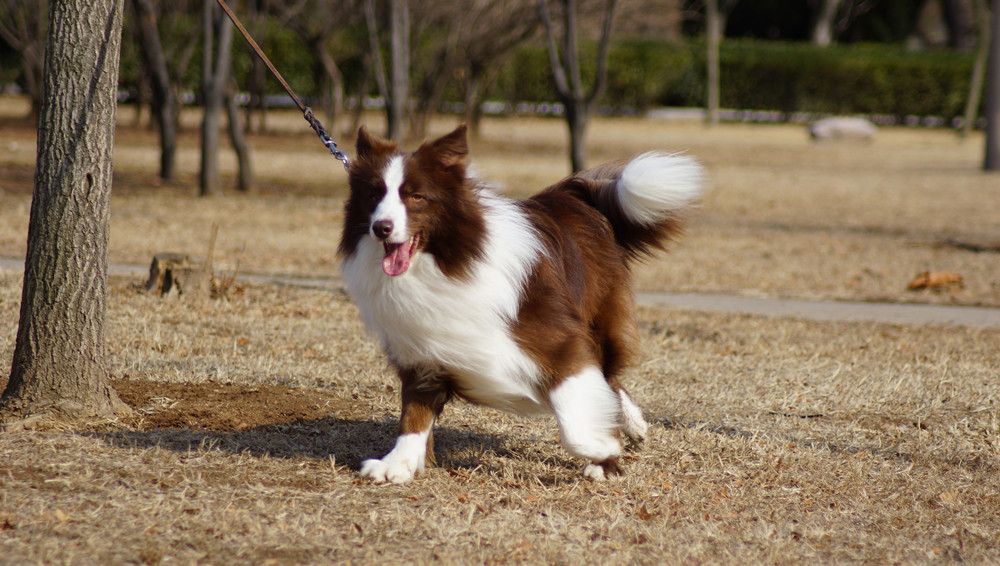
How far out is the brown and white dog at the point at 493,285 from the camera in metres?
4.92

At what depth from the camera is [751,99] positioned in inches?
1709

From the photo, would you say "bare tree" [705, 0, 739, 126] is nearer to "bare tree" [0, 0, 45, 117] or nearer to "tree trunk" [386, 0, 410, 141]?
"bare tree" [0, 0, 45, 117]

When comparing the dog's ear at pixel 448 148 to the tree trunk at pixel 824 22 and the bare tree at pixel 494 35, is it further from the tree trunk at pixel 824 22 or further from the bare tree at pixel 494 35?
the tree trunk at pixel 824 22

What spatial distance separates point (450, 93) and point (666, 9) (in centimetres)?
745

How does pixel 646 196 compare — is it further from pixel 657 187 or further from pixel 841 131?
pixel 841 131

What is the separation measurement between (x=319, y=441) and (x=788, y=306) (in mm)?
5736

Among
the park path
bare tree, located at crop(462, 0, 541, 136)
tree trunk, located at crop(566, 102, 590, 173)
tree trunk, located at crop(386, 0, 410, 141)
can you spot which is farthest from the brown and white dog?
bare tree, located at crop(462, 0, 541, 136)

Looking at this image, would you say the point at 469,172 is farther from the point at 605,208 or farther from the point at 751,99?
the point at 751,99

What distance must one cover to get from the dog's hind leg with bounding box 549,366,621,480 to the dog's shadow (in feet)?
2.08

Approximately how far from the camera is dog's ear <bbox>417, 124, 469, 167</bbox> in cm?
500

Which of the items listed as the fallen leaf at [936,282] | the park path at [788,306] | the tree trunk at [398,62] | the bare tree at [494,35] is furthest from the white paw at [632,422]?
the bare tree at [494,35]

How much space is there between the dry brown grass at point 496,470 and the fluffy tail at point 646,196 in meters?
1.04

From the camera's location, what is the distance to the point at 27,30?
2442 centimetres

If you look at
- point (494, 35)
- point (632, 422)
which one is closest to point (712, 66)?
point (494, 35)
